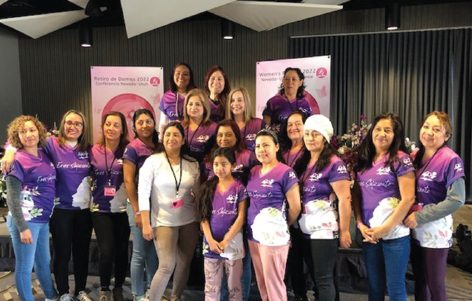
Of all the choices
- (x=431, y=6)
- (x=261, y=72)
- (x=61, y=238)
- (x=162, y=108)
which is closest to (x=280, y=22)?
(x=261, y=72)

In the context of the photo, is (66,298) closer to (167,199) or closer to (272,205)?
(167,199)

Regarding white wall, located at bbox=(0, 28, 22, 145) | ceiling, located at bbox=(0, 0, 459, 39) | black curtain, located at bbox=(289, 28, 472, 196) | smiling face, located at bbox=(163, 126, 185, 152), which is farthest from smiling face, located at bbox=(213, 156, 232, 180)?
white wall, located at bbox=(0, 28, 22, 145)

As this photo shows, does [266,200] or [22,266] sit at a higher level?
[266,200]

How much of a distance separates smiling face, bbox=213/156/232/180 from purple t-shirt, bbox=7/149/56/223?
103 centimetres

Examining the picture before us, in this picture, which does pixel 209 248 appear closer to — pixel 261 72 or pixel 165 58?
pixel 261 72

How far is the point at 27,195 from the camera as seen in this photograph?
2396mm

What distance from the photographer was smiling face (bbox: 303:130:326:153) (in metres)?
2.21

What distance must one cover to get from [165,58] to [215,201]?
5159 millimetres

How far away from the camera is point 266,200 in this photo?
221 cm

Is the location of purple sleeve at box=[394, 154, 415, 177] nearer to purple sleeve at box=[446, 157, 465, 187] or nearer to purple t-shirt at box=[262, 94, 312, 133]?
purple sleeve at box=[446, 157, 465, 187]

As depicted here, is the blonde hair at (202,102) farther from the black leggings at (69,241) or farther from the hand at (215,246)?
the black leggings at (69,241)

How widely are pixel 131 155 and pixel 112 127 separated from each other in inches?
9.6

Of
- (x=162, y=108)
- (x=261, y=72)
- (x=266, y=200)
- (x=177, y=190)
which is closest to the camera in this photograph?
(x=266, y=200)

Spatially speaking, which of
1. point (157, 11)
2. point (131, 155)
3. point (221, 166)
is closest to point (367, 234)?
point (221, 166)
